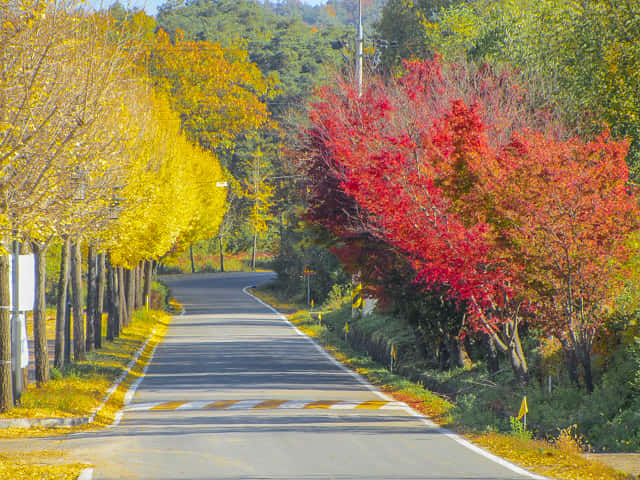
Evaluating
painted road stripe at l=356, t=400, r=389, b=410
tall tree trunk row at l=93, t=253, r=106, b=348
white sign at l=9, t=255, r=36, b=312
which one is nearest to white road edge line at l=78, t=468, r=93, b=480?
white sign at l=9, t=255, r=36, b=312

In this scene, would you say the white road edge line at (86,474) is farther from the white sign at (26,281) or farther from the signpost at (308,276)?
the signpost at (308,276)

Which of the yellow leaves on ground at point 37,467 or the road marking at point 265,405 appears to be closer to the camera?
the yellow leaves on ground at point 37,467

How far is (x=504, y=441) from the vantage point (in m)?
13.6

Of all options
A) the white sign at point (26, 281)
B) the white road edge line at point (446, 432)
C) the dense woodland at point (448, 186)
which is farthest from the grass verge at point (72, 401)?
the white road edge line at point (446, 432)

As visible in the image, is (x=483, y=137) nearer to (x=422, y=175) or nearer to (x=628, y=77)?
(x=422, y=175)

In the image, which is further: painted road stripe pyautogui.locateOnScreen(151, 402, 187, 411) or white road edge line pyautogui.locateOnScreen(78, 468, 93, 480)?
painted road stripe pyautogui.locateOnScreen(151, 402, 187, 411)

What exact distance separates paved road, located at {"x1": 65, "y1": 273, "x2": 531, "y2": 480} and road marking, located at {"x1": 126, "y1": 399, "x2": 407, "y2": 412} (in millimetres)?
21

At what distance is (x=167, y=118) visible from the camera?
39.2 metres

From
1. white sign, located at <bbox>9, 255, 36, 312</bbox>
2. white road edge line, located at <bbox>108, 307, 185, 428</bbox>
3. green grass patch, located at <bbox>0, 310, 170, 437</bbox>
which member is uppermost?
white sign, located at <bbox>9, 255, 36, 312</bbox>

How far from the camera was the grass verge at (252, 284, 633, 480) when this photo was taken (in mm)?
11181

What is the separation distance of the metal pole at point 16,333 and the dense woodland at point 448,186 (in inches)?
24.8

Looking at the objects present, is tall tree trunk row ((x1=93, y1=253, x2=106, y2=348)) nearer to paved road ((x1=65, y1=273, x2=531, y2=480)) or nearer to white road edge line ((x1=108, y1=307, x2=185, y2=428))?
white road edge line ((x1=108, y1=307, x2=185, y2=428))

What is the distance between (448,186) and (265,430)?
5.48 metres

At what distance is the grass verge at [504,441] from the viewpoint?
11181 millimetres
